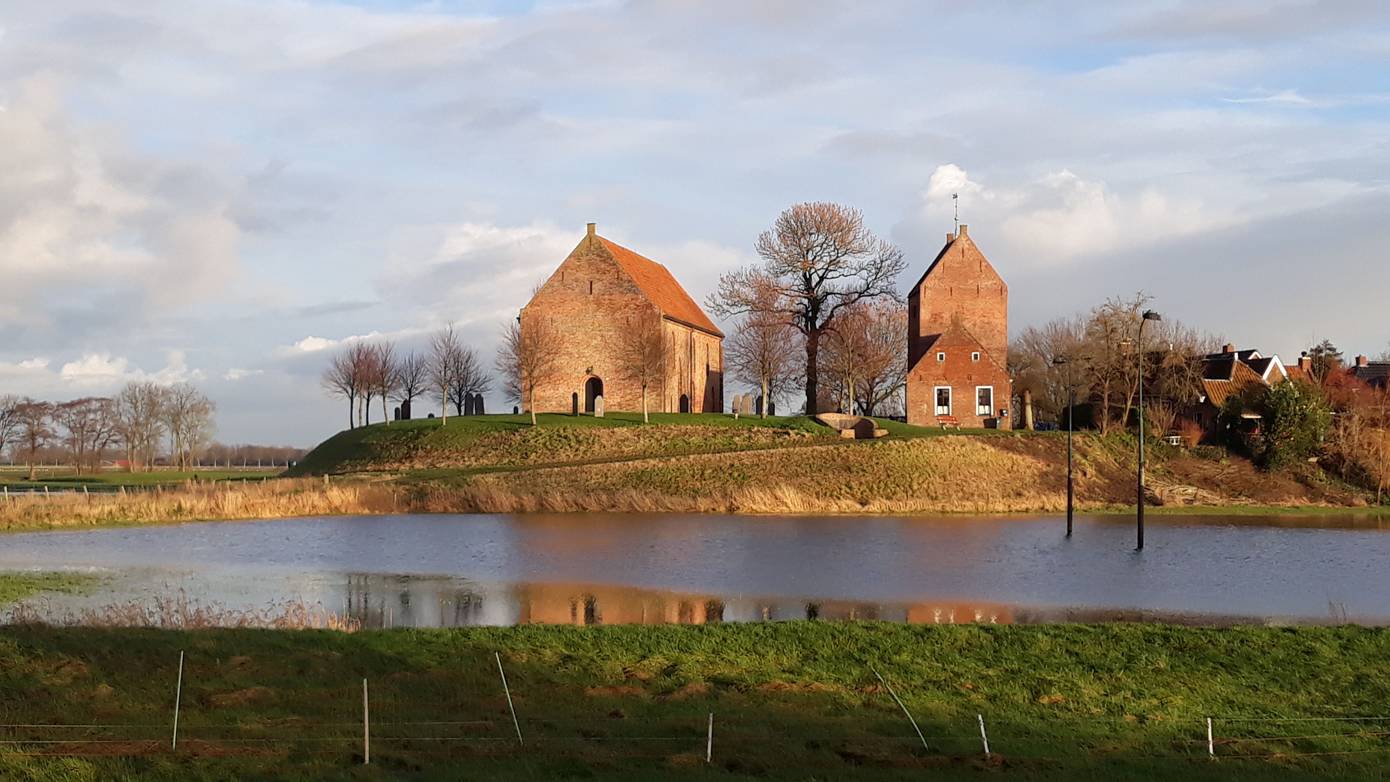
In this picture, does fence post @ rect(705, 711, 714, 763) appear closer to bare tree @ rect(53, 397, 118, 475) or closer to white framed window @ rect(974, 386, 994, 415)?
white framed window @ rect(974, 386, 994, 415)

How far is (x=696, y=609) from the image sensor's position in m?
21.5

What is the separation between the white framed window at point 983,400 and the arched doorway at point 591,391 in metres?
20.5

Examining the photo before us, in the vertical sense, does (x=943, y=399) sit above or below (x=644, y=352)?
below

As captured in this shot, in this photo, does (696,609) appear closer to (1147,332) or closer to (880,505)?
(880,505)

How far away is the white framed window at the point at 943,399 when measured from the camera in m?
65.1

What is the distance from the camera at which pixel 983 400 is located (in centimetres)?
6475

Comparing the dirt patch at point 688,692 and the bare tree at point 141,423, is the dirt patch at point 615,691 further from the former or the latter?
the bare tree at point 141,423

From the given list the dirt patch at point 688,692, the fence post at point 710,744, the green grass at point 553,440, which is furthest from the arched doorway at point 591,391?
the fence post at point 710,744

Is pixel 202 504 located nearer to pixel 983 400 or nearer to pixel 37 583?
pixel 37 583

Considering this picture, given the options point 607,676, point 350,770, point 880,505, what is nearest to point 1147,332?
point 880,505

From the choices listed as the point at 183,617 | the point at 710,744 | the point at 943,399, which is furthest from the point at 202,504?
the point at 943,399

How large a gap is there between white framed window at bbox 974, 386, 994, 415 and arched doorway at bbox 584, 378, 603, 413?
2053cm

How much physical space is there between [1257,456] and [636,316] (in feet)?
105

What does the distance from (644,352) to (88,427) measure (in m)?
54.6
